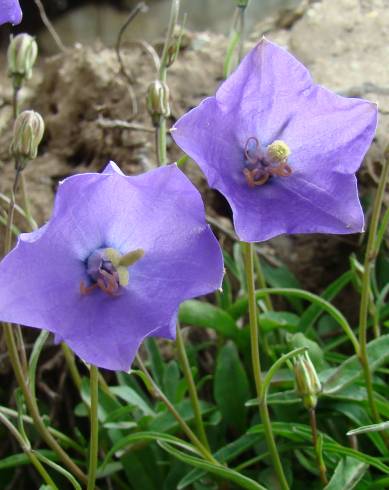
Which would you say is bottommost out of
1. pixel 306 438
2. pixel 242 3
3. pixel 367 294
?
pixel 306 438

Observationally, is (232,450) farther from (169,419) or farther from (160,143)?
(160,143)

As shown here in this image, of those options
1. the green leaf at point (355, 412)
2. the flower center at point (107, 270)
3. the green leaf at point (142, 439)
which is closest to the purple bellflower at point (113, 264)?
the flower center at point (107, 270)

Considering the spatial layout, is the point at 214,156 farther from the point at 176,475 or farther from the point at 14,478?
the point at 14,478

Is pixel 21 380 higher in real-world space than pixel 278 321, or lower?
higher

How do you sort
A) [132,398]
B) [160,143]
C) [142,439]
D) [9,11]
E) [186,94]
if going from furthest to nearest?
[186,94] < [132,398] < [142,439] < [160,143] < [9,11]

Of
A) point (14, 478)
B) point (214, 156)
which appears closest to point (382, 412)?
point (214, 156)

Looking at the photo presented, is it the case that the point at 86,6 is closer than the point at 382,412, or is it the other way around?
the point at 382,412

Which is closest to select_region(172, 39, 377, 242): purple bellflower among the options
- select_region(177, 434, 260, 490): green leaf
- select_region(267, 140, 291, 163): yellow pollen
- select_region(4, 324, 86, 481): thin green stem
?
select_region(267, 140, 291, 163): yellow pollen

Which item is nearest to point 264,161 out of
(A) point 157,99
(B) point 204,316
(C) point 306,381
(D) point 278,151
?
(D) point 278,151
